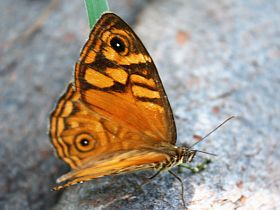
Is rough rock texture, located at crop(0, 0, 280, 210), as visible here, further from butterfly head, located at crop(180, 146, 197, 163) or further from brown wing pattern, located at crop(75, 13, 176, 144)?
brown wing pattern, located at crop(75, 13, 176, 144)

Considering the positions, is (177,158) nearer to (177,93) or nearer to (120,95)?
(120,95)

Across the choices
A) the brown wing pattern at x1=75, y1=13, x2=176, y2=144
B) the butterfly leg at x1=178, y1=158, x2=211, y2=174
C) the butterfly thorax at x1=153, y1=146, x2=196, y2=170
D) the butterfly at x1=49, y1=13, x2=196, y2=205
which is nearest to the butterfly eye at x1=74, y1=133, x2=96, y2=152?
the butterfly at x1=49, y1=13, x2=196, y2=205

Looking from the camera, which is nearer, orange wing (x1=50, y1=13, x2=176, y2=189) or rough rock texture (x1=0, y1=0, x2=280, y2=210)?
orange wing (x1=50, y1=13, x2=176, y2=189)

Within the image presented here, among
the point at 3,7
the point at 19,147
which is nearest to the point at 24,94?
the point at 19,147

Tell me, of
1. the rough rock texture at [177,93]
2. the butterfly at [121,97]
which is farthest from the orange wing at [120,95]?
the rough rock texture at [177,93]

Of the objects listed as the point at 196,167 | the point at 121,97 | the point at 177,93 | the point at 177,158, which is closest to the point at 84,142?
the point at 121,97

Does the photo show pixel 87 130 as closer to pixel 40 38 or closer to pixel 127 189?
pixel 127 189
